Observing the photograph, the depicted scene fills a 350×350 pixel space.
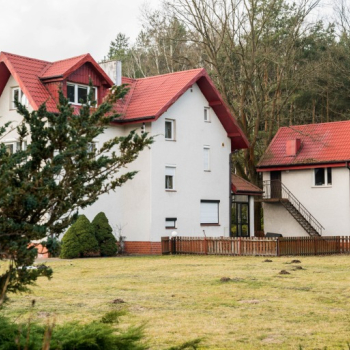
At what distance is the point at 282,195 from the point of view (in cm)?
4678

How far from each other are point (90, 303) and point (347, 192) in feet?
101

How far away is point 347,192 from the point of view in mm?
43250

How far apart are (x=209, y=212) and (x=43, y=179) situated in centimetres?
3321

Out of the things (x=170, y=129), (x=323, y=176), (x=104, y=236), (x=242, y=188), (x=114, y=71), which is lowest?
(x=104, y=236)

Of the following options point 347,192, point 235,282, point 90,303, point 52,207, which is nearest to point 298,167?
point 347,192

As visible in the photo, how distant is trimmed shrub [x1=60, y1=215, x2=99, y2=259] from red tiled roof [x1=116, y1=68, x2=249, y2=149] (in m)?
6.28

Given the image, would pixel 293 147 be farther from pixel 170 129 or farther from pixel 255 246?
pixel 255 246

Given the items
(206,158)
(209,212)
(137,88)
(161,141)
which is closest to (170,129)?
(161,141)

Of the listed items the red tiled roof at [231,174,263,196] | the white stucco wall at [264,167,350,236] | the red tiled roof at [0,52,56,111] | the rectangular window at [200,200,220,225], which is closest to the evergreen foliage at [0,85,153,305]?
the red tiled roof at [0,52,56,111]

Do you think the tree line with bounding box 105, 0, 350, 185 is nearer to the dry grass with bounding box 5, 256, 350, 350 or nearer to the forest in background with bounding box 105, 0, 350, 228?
the forest in background with bounding box 105, 0, 350, 228

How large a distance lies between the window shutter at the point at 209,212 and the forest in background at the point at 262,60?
26.2 ft

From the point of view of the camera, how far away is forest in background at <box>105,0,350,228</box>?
4453 centimetres

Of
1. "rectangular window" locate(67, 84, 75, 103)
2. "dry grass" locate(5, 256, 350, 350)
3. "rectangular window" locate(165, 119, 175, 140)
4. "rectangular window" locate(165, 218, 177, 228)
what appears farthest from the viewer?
"rectangular window" locate(165, 119, 175, 140)

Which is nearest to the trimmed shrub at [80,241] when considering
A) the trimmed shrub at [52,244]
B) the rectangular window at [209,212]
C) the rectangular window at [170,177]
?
the rectangular window at [170,177]
